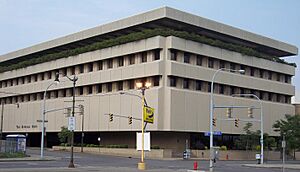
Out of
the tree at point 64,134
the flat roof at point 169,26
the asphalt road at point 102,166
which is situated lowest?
the asphalt road at point 102,166

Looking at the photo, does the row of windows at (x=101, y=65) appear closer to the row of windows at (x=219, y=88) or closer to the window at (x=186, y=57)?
the window at (x=186, y=57)

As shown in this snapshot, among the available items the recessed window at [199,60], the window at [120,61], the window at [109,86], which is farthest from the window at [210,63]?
the window at [109,86]

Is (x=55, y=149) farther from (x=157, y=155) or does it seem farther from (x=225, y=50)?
(x=225, y=50)

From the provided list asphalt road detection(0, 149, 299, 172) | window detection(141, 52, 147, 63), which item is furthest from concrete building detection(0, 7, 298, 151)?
asphalt road detection(0, 149, 299, 172)

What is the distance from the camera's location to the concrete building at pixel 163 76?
73938 millimetres

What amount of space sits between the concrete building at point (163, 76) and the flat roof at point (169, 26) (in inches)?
6.2

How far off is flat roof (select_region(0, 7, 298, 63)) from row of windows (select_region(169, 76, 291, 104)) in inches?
358

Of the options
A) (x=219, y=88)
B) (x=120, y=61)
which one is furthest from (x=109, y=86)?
(x=219, y=88)

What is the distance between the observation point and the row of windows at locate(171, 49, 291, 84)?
75.6 m

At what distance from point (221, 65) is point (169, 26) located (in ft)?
35.3

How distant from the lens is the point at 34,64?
3935 inches

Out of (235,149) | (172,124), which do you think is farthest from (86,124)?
(235,149)

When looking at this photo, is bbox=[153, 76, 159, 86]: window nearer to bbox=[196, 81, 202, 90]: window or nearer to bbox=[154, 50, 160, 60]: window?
bbox=[154, 50, 160, 60]: window

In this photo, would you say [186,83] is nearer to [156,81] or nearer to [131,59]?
[156,81]
